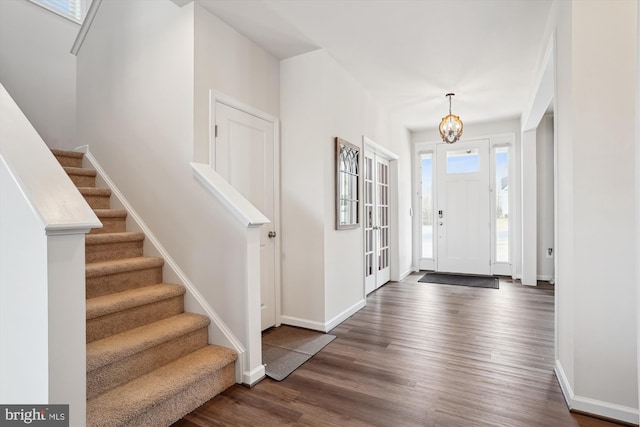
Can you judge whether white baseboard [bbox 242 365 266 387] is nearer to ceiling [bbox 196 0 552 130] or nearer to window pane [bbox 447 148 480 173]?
ceiling [bbox 196 0 552 130]

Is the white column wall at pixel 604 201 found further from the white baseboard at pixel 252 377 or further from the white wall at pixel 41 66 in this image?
the white wall at pixel 41 66

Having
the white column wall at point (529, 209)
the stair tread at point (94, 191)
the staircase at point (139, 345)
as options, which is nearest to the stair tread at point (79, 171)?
the stair tread at point (94, 191)

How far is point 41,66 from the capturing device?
11.7ft

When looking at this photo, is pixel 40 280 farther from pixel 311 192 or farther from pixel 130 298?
pixel 311 192

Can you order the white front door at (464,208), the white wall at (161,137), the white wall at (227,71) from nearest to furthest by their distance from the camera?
the white wall at (161,137), the white wall at (227,71), the white front door at (464,208)

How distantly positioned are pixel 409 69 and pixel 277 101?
4.85ft

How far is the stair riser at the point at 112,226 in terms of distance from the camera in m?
2.59

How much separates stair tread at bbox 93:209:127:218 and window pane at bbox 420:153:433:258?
16.2 feet

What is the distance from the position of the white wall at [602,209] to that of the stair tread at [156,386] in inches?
81.9

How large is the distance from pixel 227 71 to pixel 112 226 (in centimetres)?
157

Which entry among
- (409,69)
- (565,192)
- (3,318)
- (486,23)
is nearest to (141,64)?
(3,318)

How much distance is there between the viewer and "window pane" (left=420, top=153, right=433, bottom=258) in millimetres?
6043

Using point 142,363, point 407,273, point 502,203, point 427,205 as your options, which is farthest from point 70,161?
point 502,203

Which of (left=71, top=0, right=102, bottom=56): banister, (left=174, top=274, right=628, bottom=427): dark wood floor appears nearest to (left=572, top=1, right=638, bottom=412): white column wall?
(left=174, top=274, right=628, bottom=427): dark wood floor
